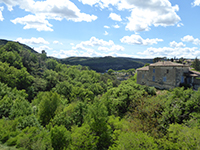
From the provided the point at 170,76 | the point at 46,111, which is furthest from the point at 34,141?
the point at 170,76

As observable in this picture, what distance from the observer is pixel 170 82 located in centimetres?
3412

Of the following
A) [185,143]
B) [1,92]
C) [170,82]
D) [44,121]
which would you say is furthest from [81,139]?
[1,92]

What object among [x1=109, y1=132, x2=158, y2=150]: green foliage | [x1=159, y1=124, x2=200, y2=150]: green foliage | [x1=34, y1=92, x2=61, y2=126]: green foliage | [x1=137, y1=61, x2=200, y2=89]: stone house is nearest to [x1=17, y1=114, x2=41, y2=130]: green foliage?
[x1=34, y1=92, x2=61, y2=126]: green foliage

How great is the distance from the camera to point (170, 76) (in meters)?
34.1

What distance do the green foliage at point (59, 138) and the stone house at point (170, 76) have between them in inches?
1004

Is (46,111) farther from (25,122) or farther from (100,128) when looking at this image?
(100,128)

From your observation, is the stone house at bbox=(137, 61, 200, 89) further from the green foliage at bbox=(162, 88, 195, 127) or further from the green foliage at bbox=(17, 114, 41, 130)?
the green foliage at bbox=(17, 114, 41, 130)

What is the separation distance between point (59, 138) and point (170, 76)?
28.6 meters

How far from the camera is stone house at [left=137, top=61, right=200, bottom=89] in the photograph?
107 feet

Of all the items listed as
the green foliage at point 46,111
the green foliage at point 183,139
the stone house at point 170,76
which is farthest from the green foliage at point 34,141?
the stone house at point 170,76

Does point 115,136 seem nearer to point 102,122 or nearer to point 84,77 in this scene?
point 102,122

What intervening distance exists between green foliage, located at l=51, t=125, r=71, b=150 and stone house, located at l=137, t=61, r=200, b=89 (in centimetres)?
2550

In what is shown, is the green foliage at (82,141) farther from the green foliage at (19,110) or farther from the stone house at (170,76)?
the stone house at (170,76)

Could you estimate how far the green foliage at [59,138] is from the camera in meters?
26.8
